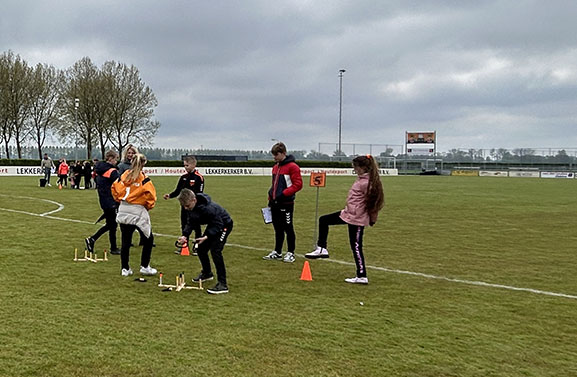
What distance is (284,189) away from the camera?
8.95 metres

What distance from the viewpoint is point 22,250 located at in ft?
31.6

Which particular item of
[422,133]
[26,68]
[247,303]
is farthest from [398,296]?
[422,133]

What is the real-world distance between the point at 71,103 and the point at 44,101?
357 centimetres

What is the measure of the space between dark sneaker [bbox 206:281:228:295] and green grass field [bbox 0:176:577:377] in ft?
0.40

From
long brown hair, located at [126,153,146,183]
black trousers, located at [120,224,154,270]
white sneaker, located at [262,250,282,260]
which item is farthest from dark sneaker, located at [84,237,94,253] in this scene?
white sneaker, located at [262,250,282,260]

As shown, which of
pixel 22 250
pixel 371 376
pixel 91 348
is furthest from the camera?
pixel 22 250

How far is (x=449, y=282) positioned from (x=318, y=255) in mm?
2309

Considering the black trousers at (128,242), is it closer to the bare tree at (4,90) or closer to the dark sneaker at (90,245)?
the dark sneaker at (90,245)

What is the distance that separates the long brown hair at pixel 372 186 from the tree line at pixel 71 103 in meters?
62.4

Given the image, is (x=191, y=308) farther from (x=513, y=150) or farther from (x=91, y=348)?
(x=513, y=150)

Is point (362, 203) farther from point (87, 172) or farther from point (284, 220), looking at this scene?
point (87, 172)

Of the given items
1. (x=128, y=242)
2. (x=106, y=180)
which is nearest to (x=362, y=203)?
(x=128, y=242)

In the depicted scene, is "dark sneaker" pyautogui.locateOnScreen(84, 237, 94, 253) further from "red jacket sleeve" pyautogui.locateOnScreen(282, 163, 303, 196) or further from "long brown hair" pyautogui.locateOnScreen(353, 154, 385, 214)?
"long brown hair" pyautogui.locateOnScreen(353, 154, 385, 214)

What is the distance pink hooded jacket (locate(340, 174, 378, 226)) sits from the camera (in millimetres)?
7535
